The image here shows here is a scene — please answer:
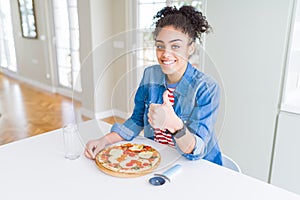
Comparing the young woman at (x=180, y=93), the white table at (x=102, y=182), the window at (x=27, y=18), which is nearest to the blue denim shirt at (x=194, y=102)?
the young woman at (x=180, y=93)

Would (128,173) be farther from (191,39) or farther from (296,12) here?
(296,12)

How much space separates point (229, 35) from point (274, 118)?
68 cm

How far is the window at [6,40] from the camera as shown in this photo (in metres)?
6.21

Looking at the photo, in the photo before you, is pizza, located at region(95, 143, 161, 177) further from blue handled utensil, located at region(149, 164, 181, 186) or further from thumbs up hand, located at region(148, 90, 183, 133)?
thumbs up hand, located at region(148, 90, 183, 133)

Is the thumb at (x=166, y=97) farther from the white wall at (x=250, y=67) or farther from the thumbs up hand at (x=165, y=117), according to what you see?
the white wall at (x=250, y=67)

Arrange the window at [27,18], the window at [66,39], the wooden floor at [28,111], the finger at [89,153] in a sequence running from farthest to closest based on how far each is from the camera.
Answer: the window at [27,18], the window at [66,39], the wooden floor at [28,111], the finger at [89,153]

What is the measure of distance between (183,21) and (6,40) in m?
6.64

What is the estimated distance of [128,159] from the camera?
1.10 m

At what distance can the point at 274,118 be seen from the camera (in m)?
1.95

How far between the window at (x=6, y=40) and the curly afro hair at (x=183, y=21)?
588 centimetres

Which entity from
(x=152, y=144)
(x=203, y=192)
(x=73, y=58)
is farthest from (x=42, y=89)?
(x=203, y=192)

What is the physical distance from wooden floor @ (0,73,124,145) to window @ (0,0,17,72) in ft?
3.56

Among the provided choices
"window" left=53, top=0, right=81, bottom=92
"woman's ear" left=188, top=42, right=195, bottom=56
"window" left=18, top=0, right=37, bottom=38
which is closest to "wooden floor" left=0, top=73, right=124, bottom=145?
"window" left=53, top=0, right=81, bottom=92

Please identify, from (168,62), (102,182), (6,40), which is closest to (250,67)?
(168,62)
